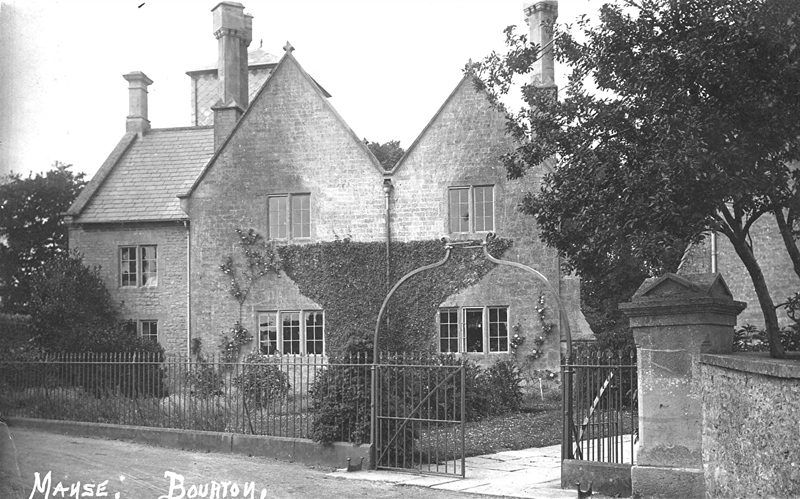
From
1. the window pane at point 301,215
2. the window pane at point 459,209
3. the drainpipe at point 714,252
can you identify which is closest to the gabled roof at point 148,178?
the window pane at point 301,215

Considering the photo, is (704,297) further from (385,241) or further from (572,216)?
(385,241)

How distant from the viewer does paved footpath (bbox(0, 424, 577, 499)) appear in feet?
33.6

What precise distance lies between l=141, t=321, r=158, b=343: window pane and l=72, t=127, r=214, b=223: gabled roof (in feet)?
10.3

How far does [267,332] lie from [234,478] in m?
13.0

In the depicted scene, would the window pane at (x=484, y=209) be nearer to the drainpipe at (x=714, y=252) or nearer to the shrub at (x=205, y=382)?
the drainpipe at (x=714, y=252)

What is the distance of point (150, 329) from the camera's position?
25.4 m

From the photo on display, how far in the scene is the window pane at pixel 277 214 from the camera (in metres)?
24.6

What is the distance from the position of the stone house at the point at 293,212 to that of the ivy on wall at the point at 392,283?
0.89 ft

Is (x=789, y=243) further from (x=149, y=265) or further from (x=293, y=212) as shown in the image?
(x=149, y=265)

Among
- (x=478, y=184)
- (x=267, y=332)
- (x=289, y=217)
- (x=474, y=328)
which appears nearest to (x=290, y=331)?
(x=267, y=332)

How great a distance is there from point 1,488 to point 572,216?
771cm

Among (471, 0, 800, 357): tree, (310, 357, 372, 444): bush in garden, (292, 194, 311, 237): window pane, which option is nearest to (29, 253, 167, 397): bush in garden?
(292, 194, 311, 237): window pane

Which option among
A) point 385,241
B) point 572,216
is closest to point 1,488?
point 572,216

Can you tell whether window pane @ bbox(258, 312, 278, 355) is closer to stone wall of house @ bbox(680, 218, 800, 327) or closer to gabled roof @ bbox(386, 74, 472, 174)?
gabled roof @ bbox(386, 74, 472, 174)
